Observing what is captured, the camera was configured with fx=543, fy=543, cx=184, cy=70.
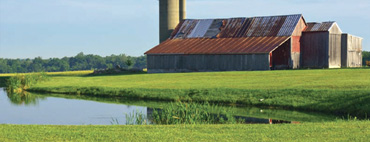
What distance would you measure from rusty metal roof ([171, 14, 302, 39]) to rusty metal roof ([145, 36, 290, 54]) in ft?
3.92

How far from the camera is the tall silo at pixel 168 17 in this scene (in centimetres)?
8131

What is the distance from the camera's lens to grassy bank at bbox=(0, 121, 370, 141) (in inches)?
587

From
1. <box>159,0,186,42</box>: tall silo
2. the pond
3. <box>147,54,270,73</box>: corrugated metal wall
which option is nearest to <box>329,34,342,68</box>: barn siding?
<box>147,54,270,73</box>: corrugated metal wall

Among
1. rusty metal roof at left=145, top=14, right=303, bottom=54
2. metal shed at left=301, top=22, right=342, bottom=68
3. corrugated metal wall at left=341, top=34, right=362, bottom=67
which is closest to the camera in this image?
rusty metal roof at left=145, top=14, right=303, bottom=54

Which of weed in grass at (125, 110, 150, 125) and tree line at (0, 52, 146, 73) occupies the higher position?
tree line at (0, 52, 146, 73)

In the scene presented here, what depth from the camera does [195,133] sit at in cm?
1585

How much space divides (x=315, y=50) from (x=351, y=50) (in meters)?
5.90

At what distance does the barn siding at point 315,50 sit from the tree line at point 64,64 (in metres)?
102

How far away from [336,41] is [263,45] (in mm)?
10066

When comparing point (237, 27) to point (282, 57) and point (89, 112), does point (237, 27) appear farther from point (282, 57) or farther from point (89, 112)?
point (89, 112)

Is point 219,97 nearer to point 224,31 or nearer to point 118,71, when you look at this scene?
point 224,31

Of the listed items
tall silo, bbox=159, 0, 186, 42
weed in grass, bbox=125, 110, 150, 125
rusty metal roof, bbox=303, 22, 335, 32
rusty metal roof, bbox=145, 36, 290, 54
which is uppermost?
tall silo, bbox=159, 0, 186, 42

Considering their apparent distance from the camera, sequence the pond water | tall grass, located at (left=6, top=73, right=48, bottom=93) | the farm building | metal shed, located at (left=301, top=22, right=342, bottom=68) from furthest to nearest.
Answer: metal shed, located at (left=301, top=22, right=342, bottom=68)
the farm building
tall grass, located at (left=6, top=73, right=48, bottom=93)
the pond water

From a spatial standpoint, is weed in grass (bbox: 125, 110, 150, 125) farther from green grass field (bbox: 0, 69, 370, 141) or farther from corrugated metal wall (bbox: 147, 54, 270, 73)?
corrugated metal wall (bbox: 147, 54, 270, 73)
